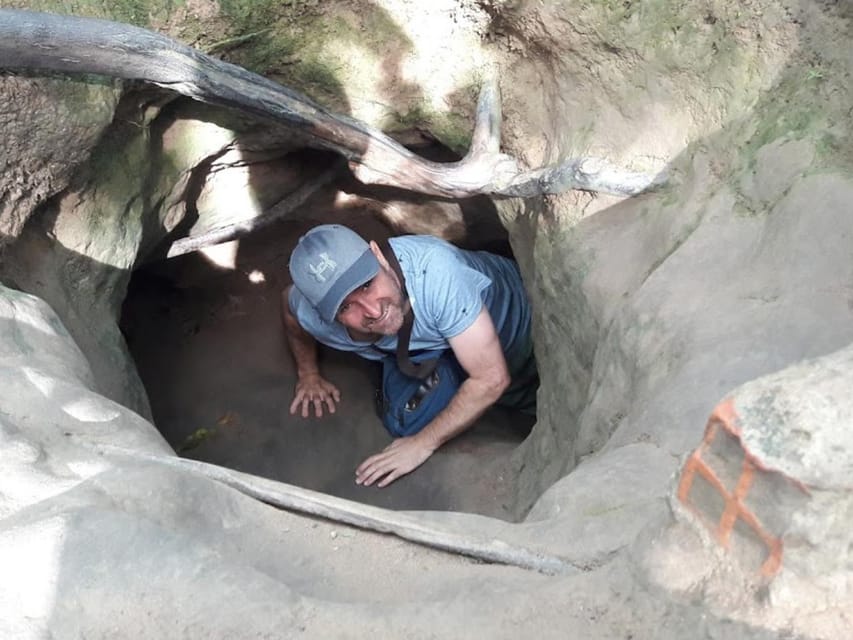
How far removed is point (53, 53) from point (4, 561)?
1.18m

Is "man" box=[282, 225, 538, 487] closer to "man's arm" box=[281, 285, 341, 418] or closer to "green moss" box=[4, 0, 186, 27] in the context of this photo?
"man's arm" box=[281, 285, 341, 418]

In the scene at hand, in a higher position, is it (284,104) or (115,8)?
(115,8)

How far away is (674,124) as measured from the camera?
179cm

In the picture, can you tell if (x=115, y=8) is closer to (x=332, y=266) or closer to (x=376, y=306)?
(x=332, y=266)

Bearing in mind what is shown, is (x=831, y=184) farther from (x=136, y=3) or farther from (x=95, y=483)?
(x=136, y=3)

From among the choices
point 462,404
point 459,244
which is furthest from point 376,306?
point 459,244

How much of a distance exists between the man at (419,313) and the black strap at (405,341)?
0.05ft

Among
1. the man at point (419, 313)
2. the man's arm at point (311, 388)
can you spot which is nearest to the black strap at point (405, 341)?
the man at point (419, 313)

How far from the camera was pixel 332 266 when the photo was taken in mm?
1985

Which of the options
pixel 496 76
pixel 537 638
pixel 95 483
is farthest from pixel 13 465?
pixel 496 76

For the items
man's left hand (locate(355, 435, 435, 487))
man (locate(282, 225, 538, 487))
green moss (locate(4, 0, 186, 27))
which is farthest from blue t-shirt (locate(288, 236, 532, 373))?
green moss (locate(4, 0, 186, 27))

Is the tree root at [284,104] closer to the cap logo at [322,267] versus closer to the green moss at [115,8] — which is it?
the green moss at [115,8]

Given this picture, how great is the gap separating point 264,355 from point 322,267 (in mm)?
1211

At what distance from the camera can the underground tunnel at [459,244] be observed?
0.90 metres
